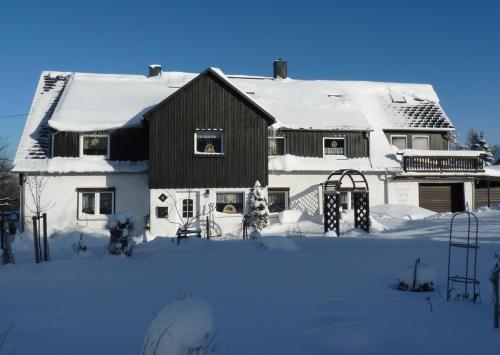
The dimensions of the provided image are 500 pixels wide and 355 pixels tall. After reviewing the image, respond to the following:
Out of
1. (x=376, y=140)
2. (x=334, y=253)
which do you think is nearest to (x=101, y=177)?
(x=334, y=253)

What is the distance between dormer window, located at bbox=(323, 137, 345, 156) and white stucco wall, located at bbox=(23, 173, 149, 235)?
8.43 metres

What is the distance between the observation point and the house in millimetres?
17781

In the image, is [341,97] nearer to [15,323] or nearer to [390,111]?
[390,111]

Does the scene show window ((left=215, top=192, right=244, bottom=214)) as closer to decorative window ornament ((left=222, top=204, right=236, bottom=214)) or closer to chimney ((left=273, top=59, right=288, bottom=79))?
decorative window ornament ((left=222, top=204, right=236, bottom=214))

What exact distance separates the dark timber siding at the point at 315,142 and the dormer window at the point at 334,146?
0.66 feet

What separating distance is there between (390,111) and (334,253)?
1635 cm

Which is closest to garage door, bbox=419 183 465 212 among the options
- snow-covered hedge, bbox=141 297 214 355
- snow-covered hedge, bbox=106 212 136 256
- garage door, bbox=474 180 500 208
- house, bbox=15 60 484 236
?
house, bbox=15 60 484 236

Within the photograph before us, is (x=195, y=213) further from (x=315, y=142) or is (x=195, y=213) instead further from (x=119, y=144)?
(x=315, y=142)

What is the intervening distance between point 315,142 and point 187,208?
675cm

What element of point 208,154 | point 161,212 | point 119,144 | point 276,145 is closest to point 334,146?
point 276,145

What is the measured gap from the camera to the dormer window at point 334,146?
2050cm

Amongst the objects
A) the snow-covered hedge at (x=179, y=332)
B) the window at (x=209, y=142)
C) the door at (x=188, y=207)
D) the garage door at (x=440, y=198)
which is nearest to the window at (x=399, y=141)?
the garage door at (x=440, y=198)

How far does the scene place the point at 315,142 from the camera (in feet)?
66.2

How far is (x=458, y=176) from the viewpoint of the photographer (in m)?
21.7
